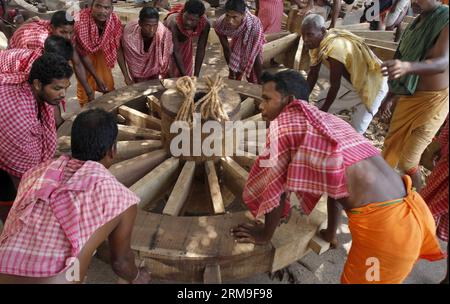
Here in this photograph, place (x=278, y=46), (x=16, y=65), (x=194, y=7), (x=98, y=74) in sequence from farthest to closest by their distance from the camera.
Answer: (x=278, y=46) → (x=98, y=74) → (x=194, y=7) → (x=16, y=65)

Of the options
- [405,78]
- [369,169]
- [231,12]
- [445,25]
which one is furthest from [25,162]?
[445,25]

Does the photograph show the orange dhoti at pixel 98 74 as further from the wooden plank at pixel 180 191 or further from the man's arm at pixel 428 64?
Result: the man's arm at pixel 428 64

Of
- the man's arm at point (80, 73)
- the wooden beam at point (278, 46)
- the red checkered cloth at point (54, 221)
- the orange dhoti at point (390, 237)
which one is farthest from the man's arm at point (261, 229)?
the wooden beam at point (278, 46)

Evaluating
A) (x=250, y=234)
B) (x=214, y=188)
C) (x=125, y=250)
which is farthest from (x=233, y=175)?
(x=125, y=250)

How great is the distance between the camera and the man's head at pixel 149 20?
Answer: 3703 mm

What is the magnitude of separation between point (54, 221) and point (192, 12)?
10.1 feet

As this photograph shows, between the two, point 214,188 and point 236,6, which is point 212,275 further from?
point 236,6

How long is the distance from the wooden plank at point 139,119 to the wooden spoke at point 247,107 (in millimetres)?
807

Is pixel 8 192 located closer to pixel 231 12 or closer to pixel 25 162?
pixel 25 162

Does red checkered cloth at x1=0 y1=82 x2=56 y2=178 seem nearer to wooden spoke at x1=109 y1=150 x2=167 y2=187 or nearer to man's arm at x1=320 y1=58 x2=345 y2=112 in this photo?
wooden spoke at x1=109 y1=150 x2=167 y2=187

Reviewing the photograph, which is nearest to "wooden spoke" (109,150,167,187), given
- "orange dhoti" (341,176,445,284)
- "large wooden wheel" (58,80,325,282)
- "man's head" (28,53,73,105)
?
"large wooden wheel" (58,80,325,282)

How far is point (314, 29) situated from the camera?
10.6ft

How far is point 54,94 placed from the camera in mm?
2402
